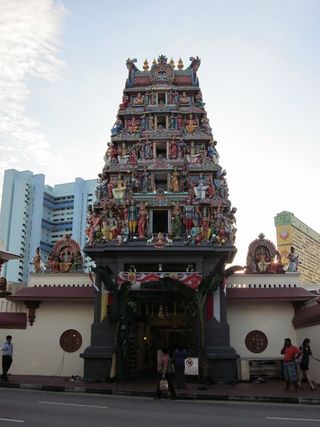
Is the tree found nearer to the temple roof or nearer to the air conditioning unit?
the temple roof

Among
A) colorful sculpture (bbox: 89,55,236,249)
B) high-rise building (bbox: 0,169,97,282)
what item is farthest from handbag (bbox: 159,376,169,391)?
high-rise building (bbox: 0,169,97,282)

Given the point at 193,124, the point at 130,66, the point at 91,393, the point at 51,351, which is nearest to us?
the point at 91,393

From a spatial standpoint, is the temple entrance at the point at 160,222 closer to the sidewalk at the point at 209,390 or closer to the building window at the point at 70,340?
the building window at the point at 70,340

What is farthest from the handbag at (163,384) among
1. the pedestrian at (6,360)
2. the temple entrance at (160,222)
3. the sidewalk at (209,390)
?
the temple entrance at (160,222)

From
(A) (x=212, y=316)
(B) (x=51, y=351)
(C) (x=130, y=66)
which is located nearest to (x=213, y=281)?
(A) (x=212, y=316)

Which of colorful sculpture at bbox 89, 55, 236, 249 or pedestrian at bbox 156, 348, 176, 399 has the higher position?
colorful sculpture at bbox 89, 55, 236, 249

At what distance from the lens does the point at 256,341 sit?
2161cm

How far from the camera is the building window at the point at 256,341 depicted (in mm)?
21516

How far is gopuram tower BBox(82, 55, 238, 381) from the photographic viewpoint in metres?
19.4

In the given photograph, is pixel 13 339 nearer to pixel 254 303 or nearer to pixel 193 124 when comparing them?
pixel 254 303

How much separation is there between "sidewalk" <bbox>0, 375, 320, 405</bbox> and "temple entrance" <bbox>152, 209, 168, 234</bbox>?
7699 mm

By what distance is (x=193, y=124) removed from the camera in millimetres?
25984

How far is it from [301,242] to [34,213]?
2046 inches

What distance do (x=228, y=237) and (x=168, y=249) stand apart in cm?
348
